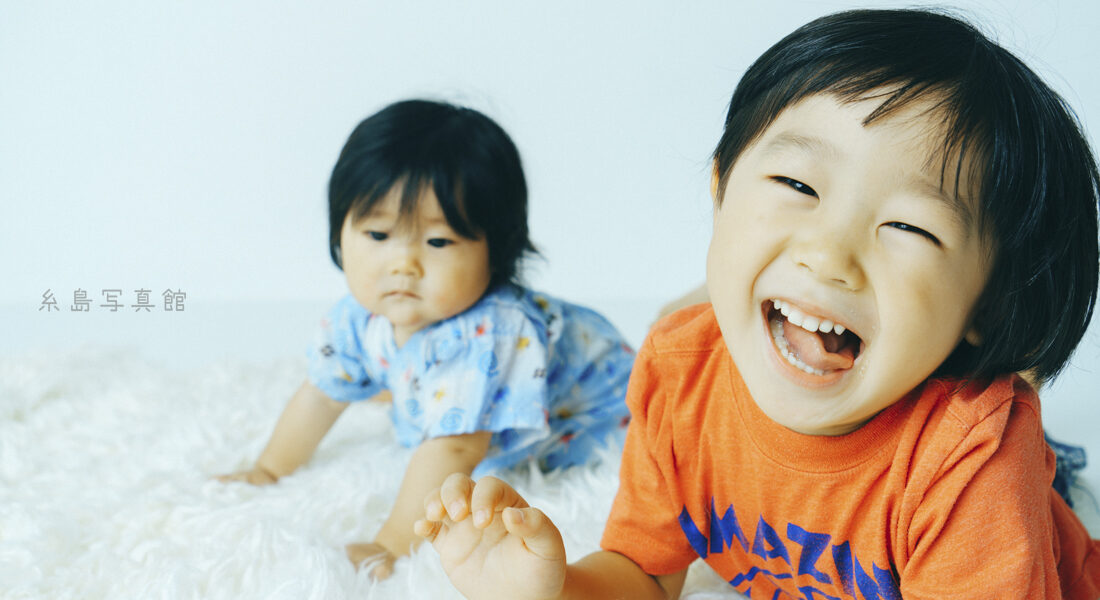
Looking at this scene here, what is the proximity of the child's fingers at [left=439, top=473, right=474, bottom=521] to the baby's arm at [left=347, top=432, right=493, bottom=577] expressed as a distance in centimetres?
31

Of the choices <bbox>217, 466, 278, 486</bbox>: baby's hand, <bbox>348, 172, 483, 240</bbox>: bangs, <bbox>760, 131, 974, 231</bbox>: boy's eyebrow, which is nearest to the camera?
<bbox>760, 131, 974, 231</bbox>: boy's eyebrow

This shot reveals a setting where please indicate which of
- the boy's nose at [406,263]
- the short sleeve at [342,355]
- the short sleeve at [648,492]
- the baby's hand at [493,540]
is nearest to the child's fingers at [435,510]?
the baby's hand at [493,540]

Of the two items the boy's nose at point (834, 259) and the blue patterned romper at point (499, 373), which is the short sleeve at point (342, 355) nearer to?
the blue patterned romper at point (499, 373)

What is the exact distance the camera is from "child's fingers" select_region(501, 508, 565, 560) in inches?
27.4

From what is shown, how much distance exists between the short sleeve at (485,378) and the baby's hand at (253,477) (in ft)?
0.72

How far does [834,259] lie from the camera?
0.62 meters

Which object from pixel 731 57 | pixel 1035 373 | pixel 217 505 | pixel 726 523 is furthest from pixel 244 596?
pixel 731 57

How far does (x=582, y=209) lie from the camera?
230 cm

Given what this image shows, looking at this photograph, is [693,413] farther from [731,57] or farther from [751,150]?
[731,57]

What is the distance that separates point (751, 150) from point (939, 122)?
133mm

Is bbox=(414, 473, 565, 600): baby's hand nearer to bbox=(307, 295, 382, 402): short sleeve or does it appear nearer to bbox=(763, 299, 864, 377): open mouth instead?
bbox=(763, 299, 864, 377): open mouth

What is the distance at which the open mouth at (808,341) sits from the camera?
668 millimetres

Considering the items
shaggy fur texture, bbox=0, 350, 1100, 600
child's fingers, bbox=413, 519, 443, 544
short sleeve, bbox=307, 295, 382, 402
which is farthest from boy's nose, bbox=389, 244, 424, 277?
child's fingers, bbox=413, 519, 443, 544

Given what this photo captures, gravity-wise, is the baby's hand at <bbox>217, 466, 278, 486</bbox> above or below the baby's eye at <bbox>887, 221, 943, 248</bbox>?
below
